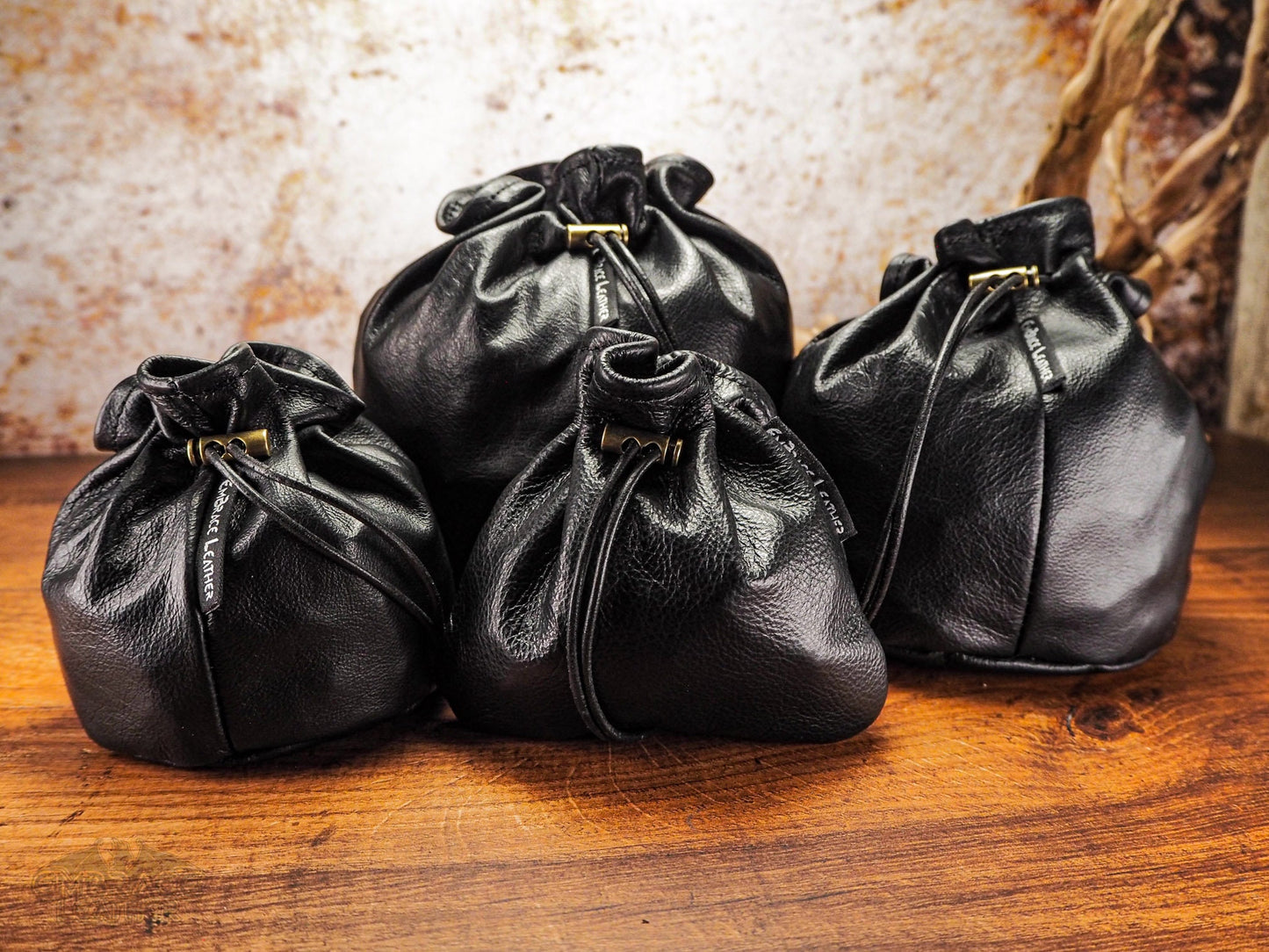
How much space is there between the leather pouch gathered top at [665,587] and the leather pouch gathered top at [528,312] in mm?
128

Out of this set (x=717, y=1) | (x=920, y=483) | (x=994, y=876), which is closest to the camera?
(x=994, y=876)

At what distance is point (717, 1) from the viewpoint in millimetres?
1758

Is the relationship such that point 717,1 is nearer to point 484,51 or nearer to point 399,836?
point 484,51

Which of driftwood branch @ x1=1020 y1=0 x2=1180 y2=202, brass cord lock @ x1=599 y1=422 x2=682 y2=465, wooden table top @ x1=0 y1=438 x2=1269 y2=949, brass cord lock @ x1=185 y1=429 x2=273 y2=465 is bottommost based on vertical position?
wooden table top @ x1=0 y1=438 x2=1269 y2=949

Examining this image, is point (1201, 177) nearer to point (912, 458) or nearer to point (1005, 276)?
point (1005, 276)

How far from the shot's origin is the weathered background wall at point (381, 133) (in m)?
1.74

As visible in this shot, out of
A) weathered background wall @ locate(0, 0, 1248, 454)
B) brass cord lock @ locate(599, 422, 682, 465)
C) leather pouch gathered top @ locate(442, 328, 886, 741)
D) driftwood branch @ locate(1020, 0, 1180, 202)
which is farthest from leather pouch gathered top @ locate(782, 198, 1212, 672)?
weathered background wall @ locate(0, 0, 1248, 454)

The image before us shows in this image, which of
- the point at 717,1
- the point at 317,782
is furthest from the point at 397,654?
the point at 717,1

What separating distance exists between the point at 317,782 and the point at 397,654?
11cm

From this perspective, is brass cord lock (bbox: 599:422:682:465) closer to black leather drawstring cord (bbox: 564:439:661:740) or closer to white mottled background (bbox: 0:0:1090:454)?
black leather drawstring cord (bbox: 564:439:661:740)

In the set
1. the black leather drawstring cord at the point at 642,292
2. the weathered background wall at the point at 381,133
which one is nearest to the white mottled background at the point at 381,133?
the weathered background wall at the point at 381,133

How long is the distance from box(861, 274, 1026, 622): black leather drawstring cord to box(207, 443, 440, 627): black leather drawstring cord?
39 centimetres

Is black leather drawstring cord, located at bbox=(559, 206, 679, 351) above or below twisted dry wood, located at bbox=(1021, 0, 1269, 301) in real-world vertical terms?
below

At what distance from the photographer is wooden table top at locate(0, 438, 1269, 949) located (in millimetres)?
633
